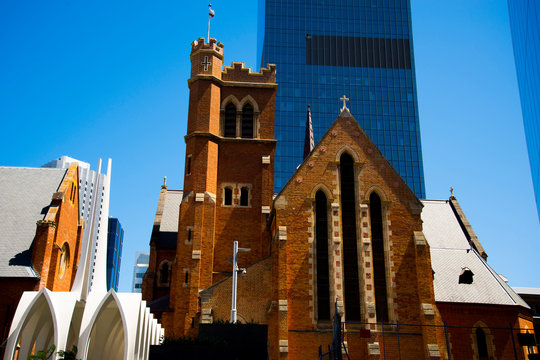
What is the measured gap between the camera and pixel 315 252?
29.0 metres

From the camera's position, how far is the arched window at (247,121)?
38.6 meters

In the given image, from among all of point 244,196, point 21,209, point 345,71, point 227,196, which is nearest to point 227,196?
point 227,196

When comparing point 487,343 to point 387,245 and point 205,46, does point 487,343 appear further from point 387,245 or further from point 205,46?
point 205,46

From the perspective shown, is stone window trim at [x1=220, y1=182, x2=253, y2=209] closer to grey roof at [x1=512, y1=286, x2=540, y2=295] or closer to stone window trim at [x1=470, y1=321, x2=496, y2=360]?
stone window trim at [x1=470, y1=321, x2=496, y2=360]

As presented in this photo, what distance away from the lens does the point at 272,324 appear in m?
27.6

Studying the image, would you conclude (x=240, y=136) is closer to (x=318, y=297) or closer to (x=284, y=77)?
(x=318, y=297)

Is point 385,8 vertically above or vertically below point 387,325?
above

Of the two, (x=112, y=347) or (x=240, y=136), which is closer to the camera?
(x=112, y=347)

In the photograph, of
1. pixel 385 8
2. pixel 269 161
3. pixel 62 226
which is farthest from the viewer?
pixel 385 8

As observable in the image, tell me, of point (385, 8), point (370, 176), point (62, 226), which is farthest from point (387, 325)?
point (385, 8)

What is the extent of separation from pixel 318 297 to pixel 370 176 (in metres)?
7.44

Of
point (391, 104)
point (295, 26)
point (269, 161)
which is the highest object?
point (295, 26)

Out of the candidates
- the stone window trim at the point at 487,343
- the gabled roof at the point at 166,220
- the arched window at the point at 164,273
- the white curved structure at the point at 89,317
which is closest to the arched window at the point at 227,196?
the gabled roof at the point at 166,220

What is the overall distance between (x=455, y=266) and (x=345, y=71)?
A: 68189 mm
